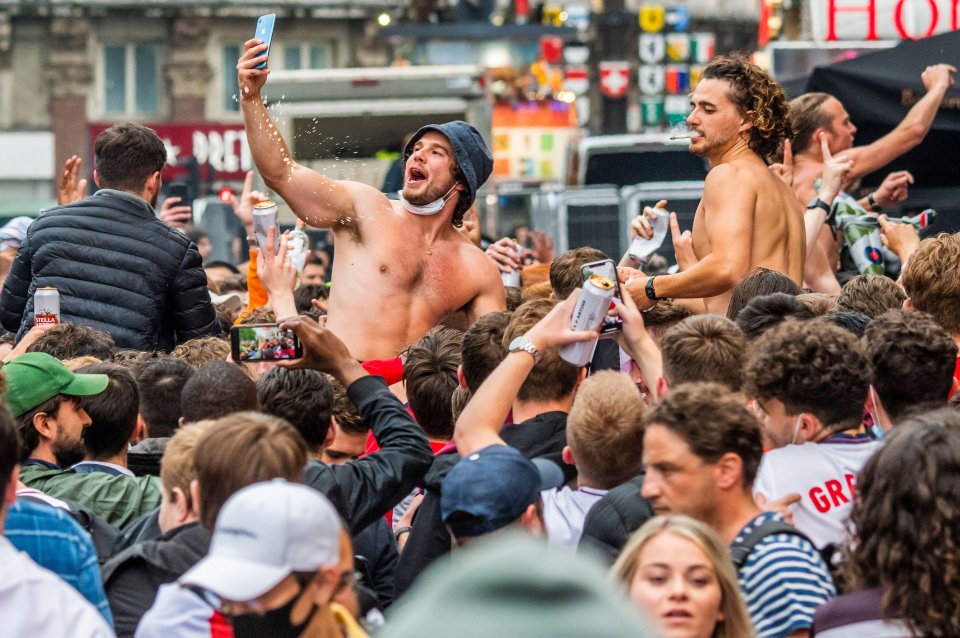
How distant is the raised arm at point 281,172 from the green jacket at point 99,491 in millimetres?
1854

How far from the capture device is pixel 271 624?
9.47 feet

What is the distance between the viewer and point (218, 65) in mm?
40438

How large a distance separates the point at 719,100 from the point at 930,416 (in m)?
3.67

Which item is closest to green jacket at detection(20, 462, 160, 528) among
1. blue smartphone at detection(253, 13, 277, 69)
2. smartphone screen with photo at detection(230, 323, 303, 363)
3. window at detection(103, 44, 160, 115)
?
smartphone screen with photo at detection(230, 323, 303, 363)

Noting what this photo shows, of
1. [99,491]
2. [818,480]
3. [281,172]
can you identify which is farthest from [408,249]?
[818,480]

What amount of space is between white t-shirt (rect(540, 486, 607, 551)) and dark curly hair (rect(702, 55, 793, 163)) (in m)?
2.94

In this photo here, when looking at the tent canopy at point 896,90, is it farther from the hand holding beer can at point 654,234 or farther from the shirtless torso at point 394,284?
the shirtless torso at point 394,284

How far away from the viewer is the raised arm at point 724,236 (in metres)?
6.57

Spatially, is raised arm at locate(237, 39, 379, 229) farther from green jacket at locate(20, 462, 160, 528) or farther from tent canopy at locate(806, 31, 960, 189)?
tent canopy at locate(806, 31, 960, 189)

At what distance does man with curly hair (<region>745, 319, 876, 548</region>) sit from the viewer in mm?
3990

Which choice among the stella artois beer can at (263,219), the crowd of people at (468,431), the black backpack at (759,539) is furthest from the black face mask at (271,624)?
the stella artois beer can at (263,219)

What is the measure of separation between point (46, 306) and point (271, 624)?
4134mm

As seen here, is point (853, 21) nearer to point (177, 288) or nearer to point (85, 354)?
point (177, 288)

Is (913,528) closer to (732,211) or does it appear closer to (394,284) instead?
(732,211)
